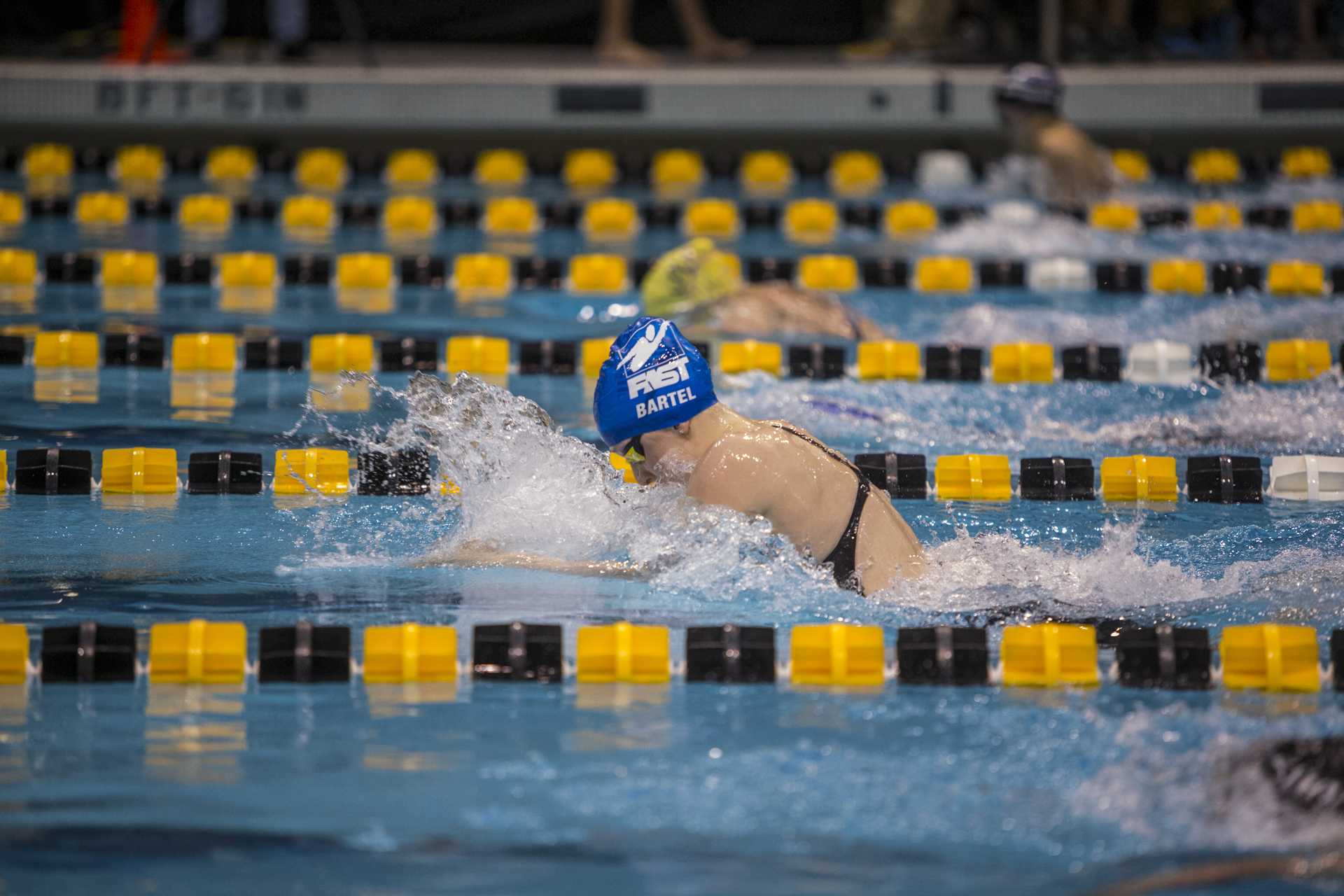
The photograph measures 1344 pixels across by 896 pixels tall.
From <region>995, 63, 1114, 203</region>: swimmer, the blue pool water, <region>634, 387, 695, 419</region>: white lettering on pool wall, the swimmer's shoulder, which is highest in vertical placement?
<region>995, 63, 1114, 203</region>: swimmer

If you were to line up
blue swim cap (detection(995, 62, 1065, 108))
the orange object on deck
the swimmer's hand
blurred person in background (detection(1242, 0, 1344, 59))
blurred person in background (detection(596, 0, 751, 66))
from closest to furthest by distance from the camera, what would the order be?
the swimmer's hand
blue swim cap (detection(995, 62, 1065, 108))
the orange object on deck
blurred person in background (detection(596, 0, 751, 66))
blurred person in background (detection(1242, 0, 1344, 59))

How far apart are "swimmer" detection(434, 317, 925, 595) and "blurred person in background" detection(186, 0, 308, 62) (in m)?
6.73

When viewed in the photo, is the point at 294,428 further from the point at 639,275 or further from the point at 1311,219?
the point at 1311,219

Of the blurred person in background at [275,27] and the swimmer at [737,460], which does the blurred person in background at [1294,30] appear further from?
the swimmer at [737,460]

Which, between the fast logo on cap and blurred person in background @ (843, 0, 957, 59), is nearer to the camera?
the fast logo on cap

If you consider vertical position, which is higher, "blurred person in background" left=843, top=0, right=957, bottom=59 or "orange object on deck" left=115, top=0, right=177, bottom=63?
"blurred person in background" left=843, top=0, right=957, bottom=59

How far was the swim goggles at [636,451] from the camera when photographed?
12.6 feet

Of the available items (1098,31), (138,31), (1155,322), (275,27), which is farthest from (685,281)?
(1098,31)

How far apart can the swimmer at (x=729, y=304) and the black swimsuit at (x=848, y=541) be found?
2638 mm

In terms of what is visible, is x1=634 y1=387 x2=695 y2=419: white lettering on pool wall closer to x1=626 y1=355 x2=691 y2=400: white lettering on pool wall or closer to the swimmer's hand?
x1=626 y1=355 x2=691 y2=400: white lettering on pool wall

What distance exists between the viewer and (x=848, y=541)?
12.5ft

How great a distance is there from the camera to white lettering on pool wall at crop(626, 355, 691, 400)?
3.75 m

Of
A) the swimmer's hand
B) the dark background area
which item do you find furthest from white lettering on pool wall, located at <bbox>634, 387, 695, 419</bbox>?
the dark background area

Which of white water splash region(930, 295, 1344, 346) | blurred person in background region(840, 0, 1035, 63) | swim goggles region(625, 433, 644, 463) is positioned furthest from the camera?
blurred person in background region(840, 0, 1035, 63)
